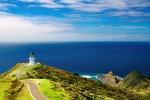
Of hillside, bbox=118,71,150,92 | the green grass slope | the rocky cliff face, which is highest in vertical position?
the green grass slope

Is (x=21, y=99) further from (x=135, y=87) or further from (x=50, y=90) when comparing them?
(x=135, y=87)

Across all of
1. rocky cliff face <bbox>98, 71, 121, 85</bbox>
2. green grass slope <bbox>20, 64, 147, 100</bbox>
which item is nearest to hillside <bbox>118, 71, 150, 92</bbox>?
rocky cliff face <bbox>98, 71, 121, 85</bbox>

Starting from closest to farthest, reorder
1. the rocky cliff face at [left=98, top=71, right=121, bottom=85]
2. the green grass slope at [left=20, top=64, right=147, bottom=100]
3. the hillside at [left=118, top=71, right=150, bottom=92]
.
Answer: the green grass slope at [left=20, top=64, right=147, bottom=100], the hillside at [left=118, top=71, right=150, bottom=92], the rocky cliff face at [left=98, top=71, right=121, bottom=85]

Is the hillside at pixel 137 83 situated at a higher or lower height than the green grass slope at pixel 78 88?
lower

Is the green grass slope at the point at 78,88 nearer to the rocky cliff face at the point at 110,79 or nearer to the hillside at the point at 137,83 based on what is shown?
the hillside at the point at 137,83

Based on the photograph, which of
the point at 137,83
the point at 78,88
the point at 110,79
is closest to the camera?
the point at 78,88

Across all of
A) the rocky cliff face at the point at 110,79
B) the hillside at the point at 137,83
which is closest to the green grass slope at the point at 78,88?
the hillside at the point at 137,83

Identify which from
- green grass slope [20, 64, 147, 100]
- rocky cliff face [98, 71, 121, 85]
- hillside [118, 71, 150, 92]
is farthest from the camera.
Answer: rocky cliff face [98, 71, 121, 85]

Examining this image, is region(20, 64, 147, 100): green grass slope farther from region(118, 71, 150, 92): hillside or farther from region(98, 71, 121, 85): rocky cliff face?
region(98, 71, 121, 85): rocky cliff face

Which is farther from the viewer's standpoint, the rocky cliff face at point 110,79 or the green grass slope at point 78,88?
the rocky cliff face at point 110,79

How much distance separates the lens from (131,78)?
→ 11481cm

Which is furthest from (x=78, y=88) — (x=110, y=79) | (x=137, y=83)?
(x=110, y=79)

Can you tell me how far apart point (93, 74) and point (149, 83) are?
47.1 meters

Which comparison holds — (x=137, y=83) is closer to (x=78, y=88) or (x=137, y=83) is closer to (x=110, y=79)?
(x=110, y=79)
